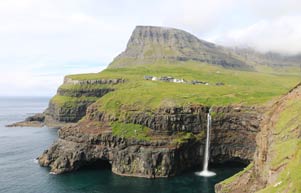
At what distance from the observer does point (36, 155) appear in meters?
159

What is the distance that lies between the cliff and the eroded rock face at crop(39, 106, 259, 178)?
31.0 meters

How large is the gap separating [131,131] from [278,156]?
7754cm

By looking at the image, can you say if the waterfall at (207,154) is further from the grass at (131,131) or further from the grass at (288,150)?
the grass at (288,150)

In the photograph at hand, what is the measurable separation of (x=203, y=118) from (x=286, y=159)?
79.6 metres

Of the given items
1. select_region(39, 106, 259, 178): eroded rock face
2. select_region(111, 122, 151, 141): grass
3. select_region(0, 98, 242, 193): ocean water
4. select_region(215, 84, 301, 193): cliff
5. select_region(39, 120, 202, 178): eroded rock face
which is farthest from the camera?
select_region(111, 122, 151, 141): grass

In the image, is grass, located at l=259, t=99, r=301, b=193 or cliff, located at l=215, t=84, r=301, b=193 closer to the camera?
grass, located at l=259, t=99, r=301, b=193

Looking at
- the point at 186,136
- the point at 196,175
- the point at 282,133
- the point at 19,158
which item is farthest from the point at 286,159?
the point at 19,158

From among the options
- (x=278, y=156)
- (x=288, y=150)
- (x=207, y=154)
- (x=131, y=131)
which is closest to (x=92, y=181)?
(x=131, y=131)

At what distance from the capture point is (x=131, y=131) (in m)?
136

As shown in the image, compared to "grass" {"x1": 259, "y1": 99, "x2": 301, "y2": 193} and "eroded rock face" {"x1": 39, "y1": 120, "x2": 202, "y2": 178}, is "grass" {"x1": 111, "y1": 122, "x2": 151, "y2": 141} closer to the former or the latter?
"eroded rock face" {"x1": 39, "y1": 120, "x2": 202, "y2": 178}

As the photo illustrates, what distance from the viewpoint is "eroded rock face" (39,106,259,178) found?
127 metres

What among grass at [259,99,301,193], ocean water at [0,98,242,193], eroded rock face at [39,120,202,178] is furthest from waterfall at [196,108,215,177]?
grass at [259,99,301,193]

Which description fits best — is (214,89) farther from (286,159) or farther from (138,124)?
(286,159)

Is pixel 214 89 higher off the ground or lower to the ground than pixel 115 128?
higher
